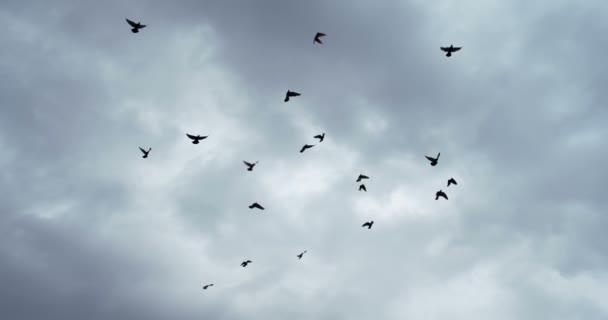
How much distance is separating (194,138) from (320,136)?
19440mm

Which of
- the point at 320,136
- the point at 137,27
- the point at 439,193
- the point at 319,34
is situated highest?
the point at 137,27

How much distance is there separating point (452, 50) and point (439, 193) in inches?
907

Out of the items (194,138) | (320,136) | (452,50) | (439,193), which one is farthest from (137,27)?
(439,193)

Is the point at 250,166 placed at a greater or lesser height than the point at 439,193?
greater

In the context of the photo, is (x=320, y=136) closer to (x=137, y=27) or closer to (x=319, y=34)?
(x=319, y=34)

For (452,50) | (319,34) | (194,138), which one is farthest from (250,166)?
(452,50)

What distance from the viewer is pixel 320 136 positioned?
274 feet

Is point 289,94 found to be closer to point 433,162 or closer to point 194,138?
point 194,138

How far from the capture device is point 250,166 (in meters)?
90.4

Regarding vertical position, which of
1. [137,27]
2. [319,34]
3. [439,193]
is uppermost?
[137,27]

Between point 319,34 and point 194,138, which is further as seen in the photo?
point 194,138

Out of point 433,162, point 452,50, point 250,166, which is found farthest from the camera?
point 250,166

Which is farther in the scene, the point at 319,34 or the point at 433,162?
the point at 433,162

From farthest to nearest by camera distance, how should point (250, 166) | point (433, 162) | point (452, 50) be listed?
1. point (250, 166)
2. point (433, 162)
3. point (452, 50)
